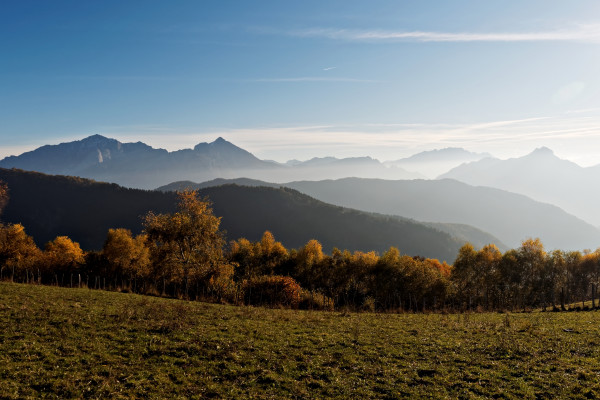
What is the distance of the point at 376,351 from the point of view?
24781 millimetres

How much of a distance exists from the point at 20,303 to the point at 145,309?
33.8ft

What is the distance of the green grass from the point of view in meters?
17.9

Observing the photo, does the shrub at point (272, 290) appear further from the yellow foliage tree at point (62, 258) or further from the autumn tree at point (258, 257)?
the yellow foliage tree at point (62, 258)

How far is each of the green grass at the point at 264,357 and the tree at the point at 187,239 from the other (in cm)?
2239

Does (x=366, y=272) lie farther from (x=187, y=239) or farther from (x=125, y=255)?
(x=125, y=255)

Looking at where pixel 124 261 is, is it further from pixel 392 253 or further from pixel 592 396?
pixel 592 396

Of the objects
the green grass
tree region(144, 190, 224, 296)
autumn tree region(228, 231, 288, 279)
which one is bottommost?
autumn tree region(228, 231, 288, 279)

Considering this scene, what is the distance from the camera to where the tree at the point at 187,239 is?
181 feet

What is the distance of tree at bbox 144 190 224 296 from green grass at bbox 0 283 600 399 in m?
22.4

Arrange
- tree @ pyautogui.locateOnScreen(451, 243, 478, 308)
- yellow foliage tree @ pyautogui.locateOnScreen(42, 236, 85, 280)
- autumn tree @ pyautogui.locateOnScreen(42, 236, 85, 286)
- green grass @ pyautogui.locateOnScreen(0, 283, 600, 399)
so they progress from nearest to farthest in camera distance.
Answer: green grass @ pyautogui.locateOnScreen(0, 283, 600, 399) < autumn tree @ pyautogui.locateOnScreen(42, 236, 85, 286) < yellow foliage tree @ pyautogui.locateOnScreen(42, 236, 85, 280) < tree @ pyautogui.locateOnScreen(451, 243, 478, 308)

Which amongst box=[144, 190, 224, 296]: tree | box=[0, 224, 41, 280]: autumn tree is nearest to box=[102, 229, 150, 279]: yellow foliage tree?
box=[0, 224, 41, 280]: autumn tree

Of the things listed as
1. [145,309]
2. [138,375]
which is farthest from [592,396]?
[145,309]

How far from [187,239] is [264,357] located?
38.2 metres

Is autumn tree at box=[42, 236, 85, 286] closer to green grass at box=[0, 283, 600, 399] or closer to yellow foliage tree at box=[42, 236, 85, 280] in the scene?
yellow foliage tree at box=[42, 236, 85, 280]
